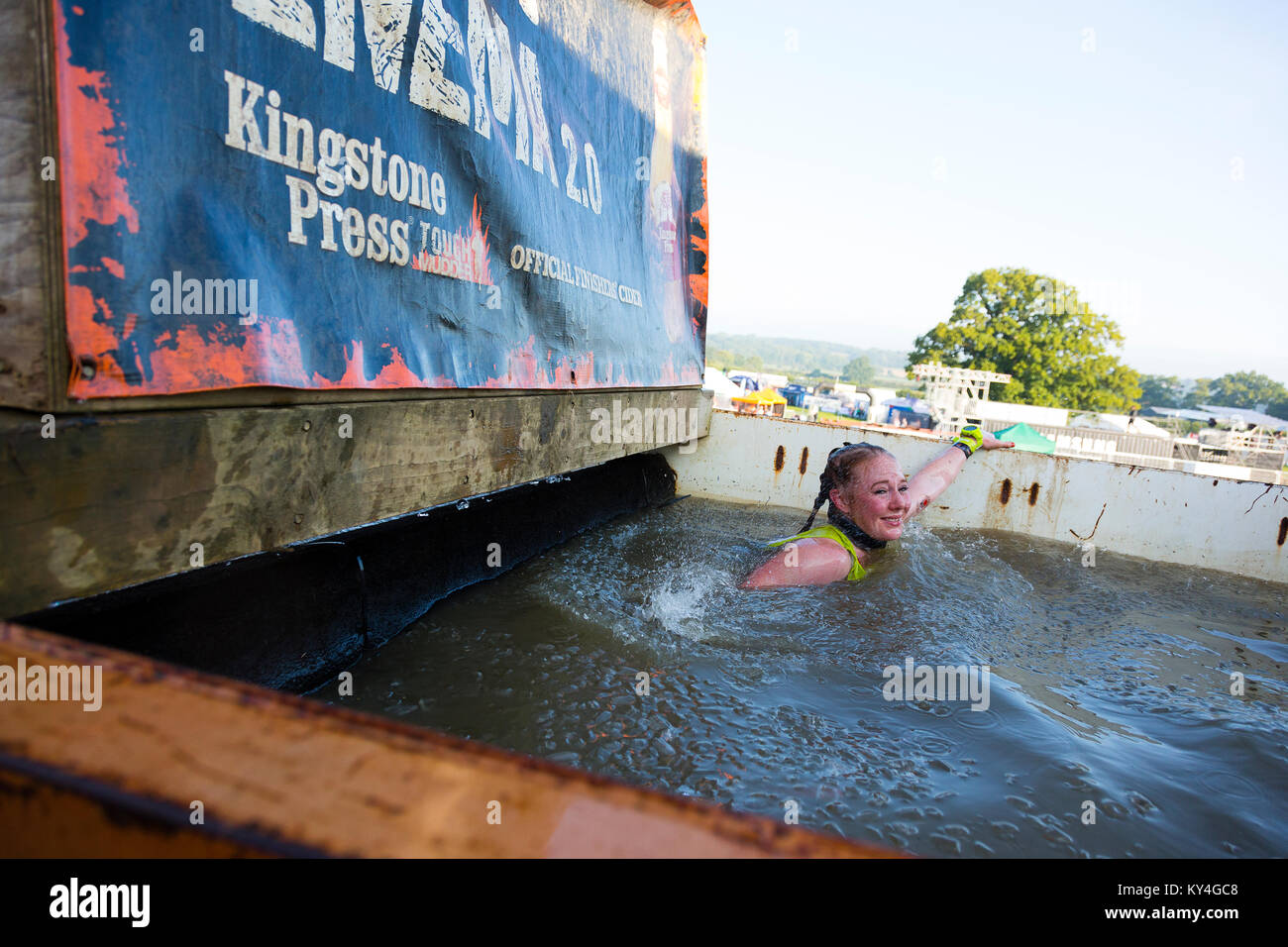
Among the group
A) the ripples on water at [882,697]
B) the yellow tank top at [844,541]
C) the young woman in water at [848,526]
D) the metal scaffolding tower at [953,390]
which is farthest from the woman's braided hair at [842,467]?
the metal scaffolding tower at [953,390]

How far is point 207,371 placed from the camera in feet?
6.77

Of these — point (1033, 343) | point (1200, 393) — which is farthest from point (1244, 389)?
point (1033, 343)

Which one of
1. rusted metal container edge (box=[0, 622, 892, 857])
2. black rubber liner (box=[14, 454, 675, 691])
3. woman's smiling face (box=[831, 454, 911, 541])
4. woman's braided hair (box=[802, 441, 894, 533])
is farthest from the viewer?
→ woman's braided hair (box=[802, 441, 894, 533])


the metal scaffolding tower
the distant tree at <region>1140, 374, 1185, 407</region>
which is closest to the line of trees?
the metal scaffolding tower

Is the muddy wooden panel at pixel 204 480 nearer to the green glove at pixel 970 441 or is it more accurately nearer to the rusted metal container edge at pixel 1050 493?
the rusted metal container edge at pixel 1050 493

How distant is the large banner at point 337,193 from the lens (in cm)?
181

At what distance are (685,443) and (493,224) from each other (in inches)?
161

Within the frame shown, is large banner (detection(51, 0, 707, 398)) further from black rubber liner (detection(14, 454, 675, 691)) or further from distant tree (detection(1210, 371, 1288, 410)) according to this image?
distant tree (detection(1210, 371, 1288, 410))

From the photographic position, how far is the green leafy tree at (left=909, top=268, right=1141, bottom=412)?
139 ft

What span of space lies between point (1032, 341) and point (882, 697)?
46.0 meters

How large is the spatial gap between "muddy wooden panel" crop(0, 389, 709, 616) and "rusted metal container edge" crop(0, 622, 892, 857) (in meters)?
1.32

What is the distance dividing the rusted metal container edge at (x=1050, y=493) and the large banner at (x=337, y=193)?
2604 millimetres

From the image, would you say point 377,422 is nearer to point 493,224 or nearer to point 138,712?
point 493,224
